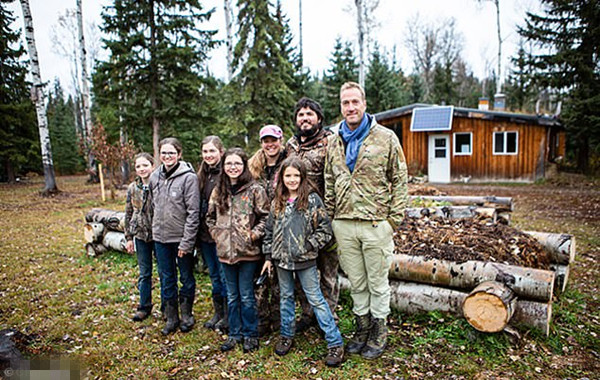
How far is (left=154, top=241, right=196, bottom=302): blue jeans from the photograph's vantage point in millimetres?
4047

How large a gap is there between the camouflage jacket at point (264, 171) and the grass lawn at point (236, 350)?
5.67 feet

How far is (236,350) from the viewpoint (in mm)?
Result: 3707

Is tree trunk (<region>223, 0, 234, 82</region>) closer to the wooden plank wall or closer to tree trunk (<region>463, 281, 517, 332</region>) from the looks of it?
the wooden plank wall

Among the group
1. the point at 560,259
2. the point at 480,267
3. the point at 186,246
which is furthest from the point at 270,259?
the point at 560,259

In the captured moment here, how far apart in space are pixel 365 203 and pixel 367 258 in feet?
1.82

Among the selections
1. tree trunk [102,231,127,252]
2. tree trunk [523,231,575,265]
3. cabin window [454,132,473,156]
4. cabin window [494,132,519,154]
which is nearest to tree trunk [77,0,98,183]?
tree trunk [102,231,127,252]

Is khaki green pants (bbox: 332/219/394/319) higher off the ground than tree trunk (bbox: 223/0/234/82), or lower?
lower

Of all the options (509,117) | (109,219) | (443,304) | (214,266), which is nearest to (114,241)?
(109,219)

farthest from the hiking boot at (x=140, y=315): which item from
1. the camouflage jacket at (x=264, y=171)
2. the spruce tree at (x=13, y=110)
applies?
the spruce tree at (x=13, y=110)

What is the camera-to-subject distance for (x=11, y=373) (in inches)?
127

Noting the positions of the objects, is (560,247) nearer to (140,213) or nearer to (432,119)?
(140,213)

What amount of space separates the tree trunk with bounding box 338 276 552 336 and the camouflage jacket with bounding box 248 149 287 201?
5.98 ft

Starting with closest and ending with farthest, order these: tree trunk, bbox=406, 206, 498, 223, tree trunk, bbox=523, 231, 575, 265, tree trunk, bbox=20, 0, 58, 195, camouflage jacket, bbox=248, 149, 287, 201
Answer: camouflage jacket, bbox=248, 149, 287, 201, tree trunk, bbox=523, 231, 575, 265, tree trunk, bbox=406, 206, 498, 223, tree trunk, bbox=20, 0, 58, 195

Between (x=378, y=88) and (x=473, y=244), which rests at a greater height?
(x=378, y=88)
